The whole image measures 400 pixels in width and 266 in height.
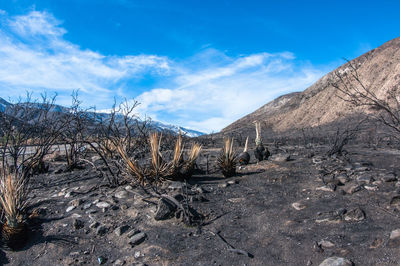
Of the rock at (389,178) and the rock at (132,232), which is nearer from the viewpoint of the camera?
the rock at (132,232)

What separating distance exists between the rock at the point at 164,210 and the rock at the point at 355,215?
221 centimetres

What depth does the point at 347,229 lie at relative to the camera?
3.17 metres

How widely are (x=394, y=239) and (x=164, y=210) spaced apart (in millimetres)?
2654

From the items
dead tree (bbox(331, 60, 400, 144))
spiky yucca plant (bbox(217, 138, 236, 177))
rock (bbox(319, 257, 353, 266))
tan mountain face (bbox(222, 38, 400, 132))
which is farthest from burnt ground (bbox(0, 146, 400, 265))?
tan mountain face (bbox(222, 38, 400, 132))

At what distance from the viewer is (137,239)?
11.5 feet

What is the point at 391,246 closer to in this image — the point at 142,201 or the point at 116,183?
the point at 142,201

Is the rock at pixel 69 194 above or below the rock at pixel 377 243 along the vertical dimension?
above

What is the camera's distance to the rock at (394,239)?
8.82 feet

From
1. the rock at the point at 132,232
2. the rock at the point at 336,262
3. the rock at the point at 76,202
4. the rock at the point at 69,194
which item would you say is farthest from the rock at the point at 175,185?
the rock at the point at 336,262

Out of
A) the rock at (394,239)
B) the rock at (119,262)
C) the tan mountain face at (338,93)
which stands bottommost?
the rock at (119,262)

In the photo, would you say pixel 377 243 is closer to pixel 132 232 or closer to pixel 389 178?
pixel 389 178

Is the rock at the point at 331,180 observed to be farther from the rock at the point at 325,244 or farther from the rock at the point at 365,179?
the rock at the point at 325,244

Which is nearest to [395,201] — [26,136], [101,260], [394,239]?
[394,239]

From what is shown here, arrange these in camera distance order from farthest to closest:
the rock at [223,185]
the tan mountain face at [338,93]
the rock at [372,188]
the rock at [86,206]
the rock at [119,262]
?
the tan mountain face at [338,93] → the rock at [223,185] → the rock at [86,206] → the rock at [372,188] → the rock at [119,262]
